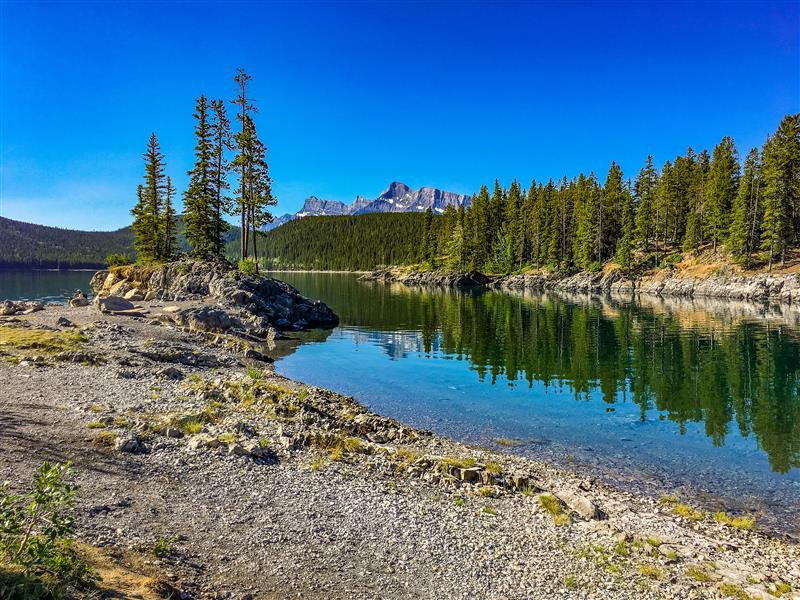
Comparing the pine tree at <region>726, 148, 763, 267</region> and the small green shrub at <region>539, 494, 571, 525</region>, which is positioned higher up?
the pine tree at <region>726, 148, 763, 267</region>

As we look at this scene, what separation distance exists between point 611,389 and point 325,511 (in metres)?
21.9

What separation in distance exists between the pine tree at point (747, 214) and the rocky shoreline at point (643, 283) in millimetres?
5711

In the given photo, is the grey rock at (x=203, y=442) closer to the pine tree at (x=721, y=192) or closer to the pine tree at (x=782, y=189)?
the pine tree at (x=782, y=189)

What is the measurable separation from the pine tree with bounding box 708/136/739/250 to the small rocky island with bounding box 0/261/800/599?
9718 centimetres

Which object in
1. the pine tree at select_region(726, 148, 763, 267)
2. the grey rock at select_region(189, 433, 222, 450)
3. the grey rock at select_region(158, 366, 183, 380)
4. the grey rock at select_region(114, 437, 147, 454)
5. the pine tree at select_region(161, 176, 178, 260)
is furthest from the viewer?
the pine tree at select_region(726, 148, 763, 267)

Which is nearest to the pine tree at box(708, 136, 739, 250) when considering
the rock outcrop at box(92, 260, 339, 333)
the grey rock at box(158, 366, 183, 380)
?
the rock outcrop at box(92, 260, 339, 333)

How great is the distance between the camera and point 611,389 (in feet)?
91.3

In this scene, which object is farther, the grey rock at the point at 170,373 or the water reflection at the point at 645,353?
the water reflection at the point at 645,353

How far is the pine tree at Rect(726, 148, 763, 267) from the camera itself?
84.5 m

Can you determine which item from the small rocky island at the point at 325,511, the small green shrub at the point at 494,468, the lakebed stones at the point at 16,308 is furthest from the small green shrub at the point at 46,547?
the lakebed stones at the point at 16,308

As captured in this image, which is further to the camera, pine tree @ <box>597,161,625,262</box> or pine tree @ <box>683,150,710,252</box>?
pine tree @ <box>597,161,625,262</box>

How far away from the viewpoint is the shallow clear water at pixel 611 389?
17203 mm

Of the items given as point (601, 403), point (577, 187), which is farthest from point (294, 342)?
point (577, 187)

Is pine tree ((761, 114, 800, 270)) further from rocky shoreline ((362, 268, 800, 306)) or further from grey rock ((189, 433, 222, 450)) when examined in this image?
grey rock ((189, 433, 222, 450))
